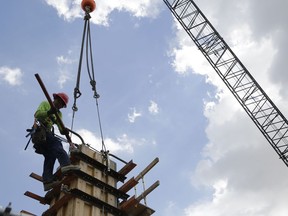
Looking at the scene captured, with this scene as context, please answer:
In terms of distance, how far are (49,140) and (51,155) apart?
0.33 metres

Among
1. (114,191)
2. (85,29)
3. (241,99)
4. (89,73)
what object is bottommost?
(114,191)

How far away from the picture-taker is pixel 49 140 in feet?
29.7

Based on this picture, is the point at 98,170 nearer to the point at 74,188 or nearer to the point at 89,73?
the point at 74,188

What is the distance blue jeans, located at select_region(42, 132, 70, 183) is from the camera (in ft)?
29.3

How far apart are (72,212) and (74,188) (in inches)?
19.3

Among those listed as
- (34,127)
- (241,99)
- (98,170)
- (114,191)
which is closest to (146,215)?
(114,191)

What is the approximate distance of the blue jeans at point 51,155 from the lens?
8922mm

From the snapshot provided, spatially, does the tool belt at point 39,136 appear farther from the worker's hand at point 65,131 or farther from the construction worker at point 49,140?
the worker's hand at point 65,131

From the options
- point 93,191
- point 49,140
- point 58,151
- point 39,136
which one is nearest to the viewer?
point 39,136

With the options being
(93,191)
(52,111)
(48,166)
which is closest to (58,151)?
(48,166)

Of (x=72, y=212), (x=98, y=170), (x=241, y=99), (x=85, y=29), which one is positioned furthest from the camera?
(x=241, y=99)

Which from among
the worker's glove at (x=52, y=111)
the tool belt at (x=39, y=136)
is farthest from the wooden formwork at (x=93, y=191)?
the worker's glove at (x=52, y=111)

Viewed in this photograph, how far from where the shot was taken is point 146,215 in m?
9.76

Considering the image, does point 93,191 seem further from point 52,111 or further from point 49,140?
point 52,111
